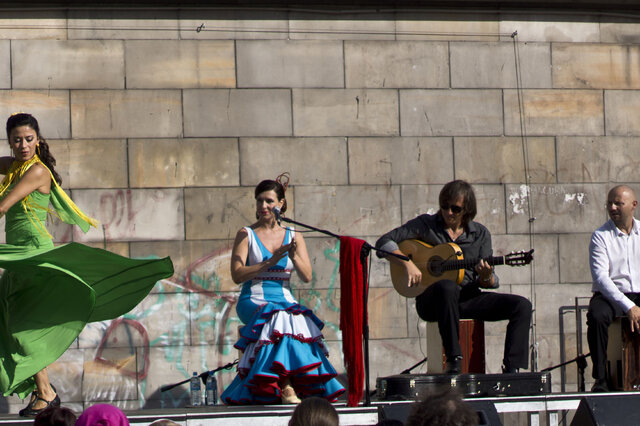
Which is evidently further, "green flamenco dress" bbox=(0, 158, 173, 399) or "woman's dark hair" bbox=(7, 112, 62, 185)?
"woman's dark hair" bbox=(7, 112, 62, 185)

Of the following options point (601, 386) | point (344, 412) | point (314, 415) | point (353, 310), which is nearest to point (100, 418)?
point (314, 415)

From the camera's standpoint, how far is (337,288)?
962 centimetres

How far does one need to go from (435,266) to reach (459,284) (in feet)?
0.79

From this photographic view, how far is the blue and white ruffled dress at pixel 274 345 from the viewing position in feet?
24.2

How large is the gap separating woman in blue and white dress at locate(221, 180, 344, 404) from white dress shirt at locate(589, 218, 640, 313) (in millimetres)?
2226

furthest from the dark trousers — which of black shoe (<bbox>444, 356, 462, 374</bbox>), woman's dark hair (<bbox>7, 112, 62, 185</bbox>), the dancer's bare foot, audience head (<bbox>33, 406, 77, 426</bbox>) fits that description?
audience head (<bbox>33, 406, 77, 426</bbox>)

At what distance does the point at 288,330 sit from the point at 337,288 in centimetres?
218

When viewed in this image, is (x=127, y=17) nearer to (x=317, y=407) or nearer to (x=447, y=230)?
(x=447, y=230)

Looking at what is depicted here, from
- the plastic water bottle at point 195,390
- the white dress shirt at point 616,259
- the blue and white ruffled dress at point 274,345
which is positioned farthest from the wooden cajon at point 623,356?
the plastic water bottle at point 195,390

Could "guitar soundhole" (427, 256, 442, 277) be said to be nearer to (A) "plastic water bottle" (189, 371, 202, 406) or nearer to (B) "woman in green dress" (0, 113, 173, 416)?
(B) "woman in green dress" (0, 113, 173, 416)

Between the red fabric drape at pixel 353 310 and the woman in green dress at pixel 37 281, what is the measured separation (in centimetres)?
119

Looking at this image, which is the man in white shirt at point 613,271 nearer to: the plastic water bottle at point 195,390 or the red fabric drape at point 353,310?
the red fabric drape at point 353,310

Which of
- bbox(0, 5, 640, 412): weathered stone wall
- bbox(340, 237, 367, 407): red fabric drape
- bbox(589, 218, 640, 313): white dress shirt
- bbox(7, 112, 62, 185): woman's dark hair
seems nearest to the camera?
bbox(7, 112, 62, 185): woman's dark hair

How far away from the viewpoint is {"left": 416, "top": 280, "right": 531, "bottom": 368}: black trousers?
7.56m
